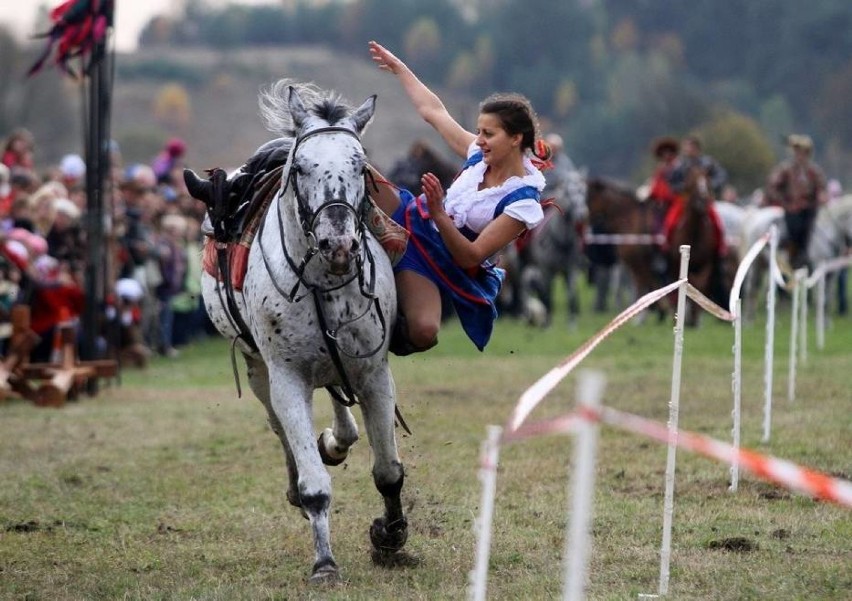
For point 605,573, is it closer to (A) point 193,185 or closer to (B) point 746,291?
(A) point 193,185

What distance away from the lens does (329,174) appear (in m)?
6.98

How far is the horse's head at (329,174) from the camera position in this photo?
6.83m

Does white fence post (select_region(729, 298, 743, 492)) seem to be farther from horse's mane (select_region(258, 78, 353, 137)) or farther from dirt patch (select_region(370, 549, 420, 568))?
horse's mane (select_region(258, 78, 353, 137))

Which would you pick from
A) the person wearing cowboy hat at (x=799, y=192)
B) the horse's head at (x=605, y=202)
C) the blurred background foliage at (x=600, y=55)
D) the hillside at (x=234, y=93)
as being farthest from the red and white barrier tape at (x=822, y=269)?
the hillside at (x=234, y=93)

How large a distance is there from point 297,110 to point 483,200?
3.44 feet

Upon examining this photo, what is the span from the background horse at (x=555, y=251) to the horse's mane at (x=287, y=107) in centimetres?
1669

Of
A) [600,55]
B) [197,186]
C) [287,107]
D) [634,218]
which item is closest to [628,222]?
[634,218]

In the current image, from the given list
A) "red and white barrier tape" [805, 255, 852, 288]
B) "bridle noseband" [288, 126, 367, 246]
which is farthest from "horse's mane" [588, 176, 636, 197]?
"bridle noseband" [288, 126, 367, 246]

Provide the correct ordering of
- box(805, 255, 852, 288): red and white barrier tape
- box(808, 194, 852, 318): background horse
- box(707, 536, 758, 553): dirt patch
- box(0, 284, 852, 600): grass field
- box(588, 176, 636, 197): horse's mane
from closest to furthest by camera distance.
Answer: box(0, 284, 852, 600): grass field → box(707, 536, 758, 553): dirt patch → box(805, 255, 852, 288): red and white barrier tape → box(808, 194, 852, 318): background horse → box(588, 176, 636, 197): horse's mane

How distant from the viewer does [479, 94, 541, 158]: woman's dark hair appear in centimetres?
785

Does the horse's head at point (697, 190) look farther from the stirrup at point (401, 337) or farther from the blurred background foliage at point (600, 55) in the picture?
the blurred background foliage at point (600, 55)

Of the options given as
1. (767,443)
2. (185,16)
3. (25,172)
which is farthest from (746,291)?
(185,16)

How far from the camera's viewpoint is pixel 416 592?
6.99 m

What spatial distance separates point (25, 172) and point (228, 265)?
9923 mm
